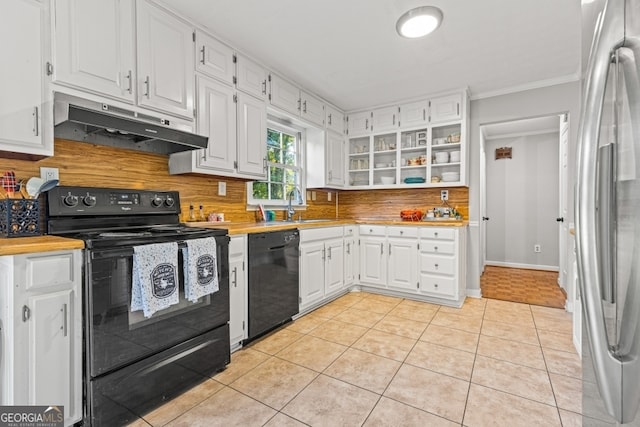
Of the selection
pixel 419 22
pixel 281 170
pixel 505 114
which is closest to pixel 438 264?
pixel 505 114

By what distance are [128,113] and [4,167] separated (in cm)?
69

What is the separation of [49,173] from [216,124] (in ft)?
3.70

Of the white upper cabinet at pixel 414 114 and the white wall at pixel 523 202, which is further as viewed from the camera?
the white wall at pixel 523 202

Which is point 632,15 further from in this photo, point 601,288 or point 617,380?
point 617,380

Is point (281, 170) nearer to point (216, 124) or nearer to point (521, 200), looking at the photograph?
point (216, 124)

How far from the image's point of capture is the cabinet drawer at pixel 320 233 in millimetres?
3027

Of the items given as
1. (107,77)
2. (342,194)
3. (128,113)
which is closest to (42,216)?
(128,113)

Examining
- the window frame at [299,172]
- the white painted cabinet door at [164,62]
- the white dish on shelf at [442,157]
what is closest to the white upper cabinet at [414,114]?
the white dish on shelf at [442,157]

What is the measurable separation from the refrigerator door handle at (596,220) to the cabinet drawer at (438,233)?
285 centimetres

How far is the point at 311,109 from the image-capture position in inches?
146

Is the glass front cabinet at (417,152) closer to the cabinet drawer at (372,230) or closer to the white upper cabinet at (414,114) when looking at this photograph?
the white upper cabinet at (414,114)

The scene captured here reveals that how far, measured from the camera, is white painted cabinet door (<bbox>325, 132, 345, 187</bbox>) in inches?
160

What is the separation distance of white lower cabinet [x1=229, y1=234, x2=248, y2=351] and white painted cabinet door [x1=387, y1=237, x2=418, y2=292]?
193cm
